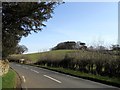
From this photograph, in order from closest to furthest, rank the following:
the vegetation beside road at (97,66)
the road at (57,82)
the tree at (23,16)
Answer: the tree at (23,16) → the road at (57,82) → the vegetation beside road at (97,66)

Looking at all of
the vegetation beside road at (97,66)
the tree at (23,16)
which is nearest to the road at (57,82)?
the vegetation beside road at (97,66)

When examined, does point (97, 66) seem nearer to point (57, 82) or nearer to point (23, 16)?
point (57, 82)

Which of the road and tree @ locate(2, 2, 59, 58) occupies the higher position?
tree @ locate(2, 2, 59, 58)

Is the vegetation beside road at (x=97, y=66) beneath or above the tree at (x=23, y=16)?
beneath

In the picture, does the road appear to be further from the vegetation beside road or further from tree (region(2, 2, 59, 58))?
tree (region(2, 2, 59, 58))

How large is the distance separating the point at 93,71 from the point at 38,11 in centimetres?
2036

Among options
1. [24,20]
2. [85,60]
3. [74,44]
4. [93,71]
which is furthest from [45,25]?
[74,44]

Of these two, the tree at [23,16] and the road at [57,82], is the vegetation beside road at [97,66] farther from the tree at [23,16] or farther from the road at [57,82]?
the tree at [23,16]

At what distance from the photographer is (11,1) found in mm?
14836

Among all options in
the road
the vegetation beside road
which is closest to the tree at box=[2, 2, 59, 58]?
the road

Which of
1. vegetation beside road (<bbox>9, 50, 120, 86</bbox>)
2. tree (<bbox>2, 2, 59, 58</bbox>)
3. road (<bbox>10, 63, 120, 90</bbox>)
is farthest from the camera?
vegetation beside road (<bbox>9, 50, 120, 86</bbox>)

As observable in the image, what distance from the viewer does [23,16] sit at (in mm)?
16438

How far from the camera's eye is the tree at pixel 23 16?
51.2 feet

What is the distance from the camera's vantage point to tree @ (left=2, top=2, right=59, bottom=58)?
51.2 feet
